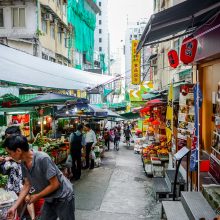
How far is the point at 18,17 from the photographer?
2373cm

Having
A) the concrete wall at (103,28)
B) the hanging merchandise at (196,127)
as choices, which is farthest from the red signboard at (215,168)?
the concrete wall at (103,28)

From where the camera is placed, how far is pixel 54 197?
14.7 ft

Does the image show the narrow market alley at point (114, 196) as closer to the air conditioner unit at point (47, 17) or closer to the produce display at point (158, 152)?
the produce display at point (158, 152)

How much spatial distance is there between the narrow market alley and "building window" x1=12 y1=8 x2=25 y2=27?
534 inches

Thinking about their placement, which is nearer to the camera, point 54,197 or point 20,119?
point 54,197

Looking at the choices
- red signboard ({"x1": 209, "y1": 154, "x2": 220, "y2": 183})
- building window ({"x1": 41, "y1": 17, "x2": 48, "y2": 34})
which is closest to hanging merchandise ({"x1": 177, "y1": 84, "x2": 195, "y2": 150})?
red signboard ({"x1": 209, "y1": 154, "x2": 220, "y2": 183})

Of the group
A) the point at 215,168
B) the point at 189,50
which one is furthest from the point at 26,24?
the point at 215,168

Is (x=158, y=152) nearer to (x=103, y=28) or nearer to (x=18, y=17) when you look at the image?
(x=18, y=17)

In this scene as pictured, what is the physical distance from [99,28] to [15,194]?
115 m

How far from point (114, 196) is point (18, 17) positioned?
17.4m

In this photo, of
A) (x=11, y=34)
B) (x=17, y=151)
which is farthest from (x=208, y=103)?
(x=11, y=34)

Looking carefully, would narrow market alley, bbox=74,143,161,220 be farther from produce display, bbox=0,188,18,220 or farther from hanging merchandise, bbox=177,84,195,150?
produce display, bbox=0,188,18,220

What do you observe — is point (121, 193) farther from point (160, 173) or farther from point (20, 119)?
point (20, 119)

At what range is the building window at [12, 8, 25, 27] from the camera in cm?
2366
